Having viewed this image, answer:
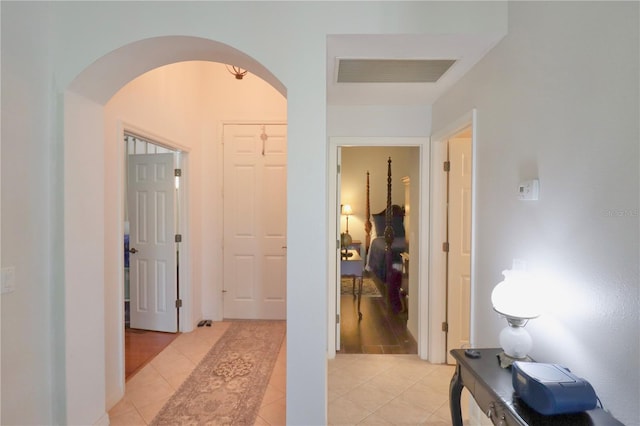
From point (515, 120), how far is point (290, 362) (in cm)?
176

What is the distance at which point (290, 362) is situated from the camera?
5.77 feet

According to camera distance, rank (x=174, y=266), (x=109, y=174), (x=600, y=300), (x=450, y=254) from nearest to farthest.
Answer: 1. (x=600, y=300)
2. (x=109, y=174)
3. (x=450, y=254)
4. (x=174, y=266)

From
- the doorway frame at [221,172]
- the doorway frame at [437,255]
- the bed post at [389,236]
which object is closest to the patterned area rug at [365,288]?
the bed post at [389,236]

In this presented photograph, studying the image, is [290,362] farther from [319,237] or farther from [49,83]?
[49,83]

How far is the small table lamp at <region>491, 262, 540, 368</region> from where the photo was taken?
4.69ft

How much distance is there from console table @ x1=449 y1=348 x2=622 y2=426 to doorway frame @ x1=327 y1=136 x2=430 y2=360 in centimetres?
145

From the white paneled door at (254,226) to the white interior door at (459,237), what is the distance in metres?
1.91

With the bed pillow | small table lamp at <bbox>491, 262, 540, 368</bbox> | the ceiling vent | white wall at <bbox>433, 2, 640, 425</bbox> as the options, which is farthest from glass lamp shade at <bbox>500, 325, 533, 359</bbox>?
the bed pillow

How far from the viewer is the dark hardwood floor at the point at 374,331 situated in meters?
3.32

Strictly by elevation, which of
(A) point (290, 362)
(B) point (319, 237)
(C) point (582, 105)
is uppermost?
(C) point (582, 105)

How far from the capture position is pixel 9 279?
1.56 meters

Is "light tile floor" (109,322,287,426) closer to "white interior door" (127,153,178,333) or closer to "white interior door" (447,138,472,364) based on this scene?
"white interior door" (127,153,178,333)

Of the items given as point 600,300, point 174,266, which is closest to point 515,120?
point 600,300

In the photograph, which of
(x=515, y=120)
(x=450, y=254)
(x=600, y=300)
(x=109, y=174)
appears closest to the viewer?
(x=600, y=300)
